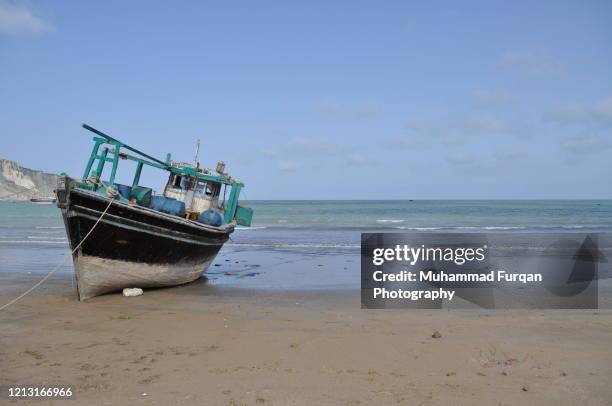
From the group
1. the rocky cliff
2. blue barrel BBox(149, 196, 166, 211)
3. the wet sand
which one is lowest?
the wet sand

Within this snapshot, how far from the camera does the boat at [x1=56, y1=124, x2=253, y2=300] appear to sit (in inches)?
352

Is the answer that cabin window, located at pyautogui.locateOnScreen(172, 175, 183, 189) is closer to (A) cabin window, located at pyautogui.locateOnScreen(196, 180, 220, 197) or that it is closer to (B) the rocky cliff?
(A) cabin window, located at pyautogui.locateOnScreen(196, 180, 220, 197)

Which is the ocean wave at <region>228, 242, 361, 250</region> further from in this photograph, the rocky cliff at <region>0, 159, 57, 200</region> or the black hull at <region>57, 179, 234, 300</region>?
the rocky cliff at <region>0, 159, 57, 200</region>

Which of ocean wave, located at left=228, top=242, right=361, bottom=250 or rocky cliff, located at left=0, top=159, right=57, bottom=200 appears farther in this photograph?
rocky cliff, located at left=0, top=159, right=57, bottom=200

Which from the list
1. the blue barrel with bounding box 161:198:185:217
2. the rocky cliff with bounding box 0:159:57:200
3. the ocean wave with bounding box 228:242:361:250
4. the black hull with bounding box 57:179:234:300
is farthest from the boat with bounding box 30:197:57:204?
the rocky cliff with bounding box 0:159:57:200

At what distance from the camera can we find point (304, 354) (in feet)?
19.3

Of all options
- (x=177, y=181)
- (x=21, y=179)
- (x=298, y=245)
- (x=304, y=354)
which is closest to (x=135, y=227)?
(x=177, y=181)

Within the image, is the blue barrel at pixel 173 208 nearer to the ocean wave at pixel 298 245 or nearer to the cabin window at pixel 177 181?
the cabin window at pixel 177 181

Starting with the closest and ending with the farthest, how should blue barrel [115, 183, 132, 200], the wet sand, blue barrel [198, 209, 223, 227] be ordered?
1. the wet sand
2. blue barrel [115, 183, 132, 200]
3. blue barrel [198, 209, 223, 227]

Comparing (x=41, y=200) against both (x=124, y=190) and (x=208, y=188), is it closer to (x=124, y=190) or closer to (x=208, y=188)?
(x=124, y=190)

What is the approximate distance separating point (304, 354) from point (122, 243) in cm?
522

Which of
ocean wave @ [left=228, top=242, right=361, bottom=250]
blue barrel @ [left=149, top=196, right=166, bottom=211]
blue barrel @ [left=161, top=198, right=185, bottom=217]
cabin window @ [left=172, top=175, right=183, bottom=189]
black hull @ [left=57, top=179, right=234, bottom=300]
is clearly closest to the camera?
black hull @ [left=57, top=179, right=234, bottom=300]

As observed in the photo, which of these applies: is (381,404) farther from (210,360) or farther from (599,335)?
(599,335)

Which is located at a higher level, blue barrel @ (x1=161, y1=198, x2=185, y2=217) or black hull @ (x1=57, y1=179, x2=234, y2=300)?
blue barrel @ (x1=161, y1=198, x2=185, y2=217)
